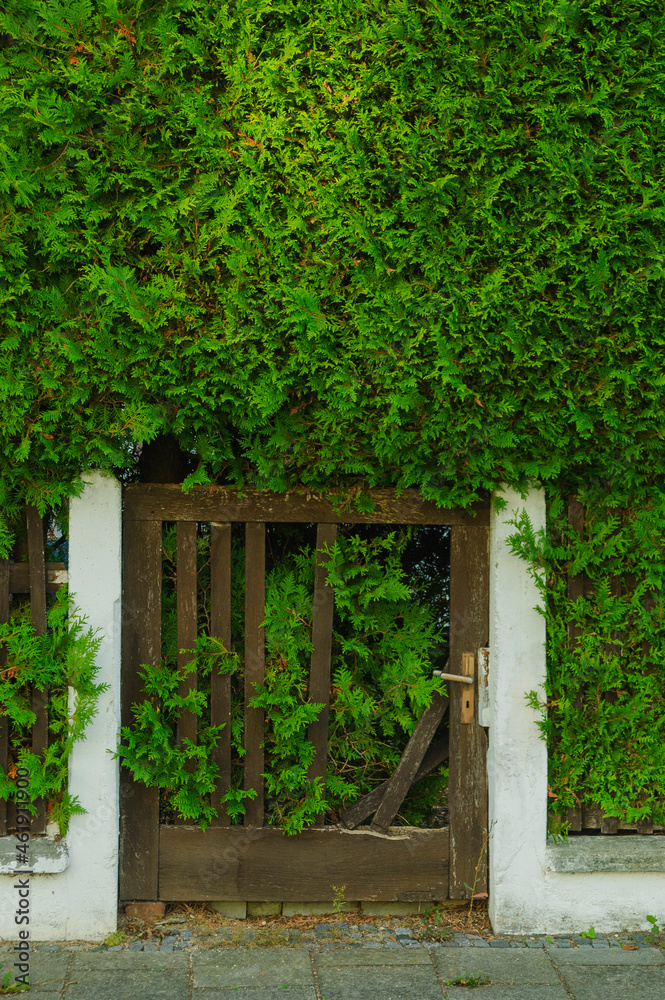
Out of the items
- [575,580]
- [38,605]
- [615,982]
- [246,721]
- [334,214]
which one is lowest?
[615,982]

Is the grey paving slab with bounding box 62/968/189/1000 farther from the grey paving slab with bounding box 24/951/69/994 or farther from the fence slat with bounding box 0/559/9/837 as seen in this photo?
the fence slat with bounding box 0/559/9/837

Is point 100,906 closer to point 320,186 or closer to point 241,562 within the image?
point 241,562

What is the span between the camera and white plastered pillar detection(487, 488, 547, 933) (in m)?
3.92

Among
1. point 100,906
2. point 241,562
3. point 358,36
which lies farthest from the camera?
point 241,562

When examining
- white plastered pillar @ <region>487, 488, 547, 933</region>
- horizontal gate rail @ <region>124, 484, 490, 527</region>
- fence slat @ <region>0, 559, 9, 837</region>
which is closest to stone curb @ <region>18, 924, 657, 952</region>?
white plastered pillar @ <region>487, 488, 547, 933</region>

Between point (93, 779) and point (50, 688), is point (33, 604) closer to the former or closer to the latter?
point (50, 688)

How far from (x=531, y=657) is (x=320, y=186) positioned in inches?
94.1

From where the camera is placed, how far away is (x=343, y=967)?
362 centimetres

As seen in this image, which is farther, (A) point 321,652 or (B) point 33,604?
(A) point 321,652

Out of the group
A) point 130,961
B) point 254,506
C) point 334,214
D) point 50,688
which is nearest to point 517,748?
point 254,506

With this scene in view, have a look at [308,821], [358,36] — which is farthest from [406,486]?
[358,36]

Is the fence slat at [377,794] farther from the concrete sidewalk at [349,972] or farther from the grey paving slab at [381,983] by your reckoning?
the grey paving slab at [381,983]

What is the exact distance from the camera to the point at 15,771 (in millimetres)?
3842

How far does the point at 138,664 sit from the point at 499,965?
7.07 ft
